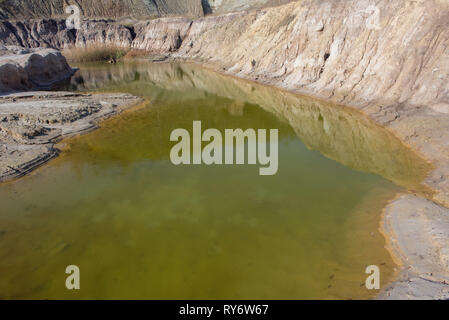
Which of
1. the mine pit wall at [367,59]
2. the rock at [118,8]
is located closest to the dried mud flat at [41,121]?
the mine pit wall at [367,59]

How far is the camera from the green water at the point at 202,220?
835 centimetres

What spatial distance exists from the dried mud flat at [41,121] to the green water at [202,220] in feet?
3.62

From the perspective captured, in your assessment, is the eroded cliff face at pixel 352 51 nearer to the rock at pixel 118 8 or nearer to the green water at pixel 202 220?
the green water at pixel 202 220

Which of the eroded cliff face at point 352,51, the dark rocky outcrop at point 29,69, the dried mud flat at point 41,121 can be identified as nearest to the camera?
the dried mud flat at point 41,121

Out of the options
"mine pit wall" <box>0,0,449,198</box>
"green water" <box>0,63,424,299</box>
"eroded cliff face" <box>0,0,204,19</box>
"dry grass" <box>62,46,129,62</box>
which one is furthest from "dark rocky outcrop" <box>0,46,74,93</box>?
"eroded cliff face" <box>0,0,204,19</box>

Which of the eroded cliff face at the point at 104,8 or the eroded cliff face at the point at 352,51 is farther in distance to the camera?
the eroded cliff face at the point at 104,8

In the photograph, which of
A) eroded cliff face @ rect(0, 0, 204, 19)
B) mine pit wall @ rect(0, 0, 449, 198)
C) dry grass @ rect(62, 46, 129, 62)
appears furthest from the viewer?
eroded cliff face @ rect(0, 0, 204, 19)

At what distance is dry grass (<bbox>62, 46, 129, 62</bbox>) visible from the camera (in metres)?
70.1

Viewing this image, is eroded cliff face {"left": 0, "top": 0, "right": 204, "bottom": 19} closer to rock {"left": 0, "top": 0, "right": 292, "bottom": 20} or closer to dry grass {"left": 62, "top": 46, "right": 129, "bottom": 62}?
rock {"left": 0, "top": 0, "right": 292, "bottom": 20}

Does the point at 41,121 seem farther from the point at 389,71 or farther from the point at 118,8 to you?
the point at 118,8

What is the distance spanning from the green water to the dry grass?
58.9 meters

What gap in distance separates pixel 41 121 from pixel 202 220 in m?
16.3
